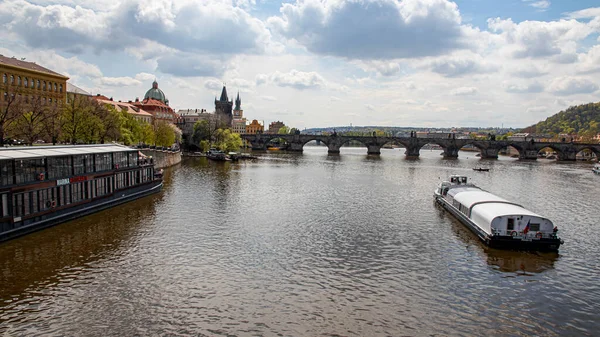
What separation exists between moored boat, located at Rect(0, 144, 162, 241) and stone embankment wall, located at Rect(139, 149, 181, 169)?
31.4 metres

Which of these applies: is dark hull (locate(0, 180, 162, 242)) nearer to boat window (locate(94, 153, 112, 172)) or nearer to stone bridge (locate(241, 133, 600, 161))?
boat window (locate(94, 153, 112, 172))

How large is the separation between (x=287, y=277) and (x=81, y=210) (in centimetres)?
2309

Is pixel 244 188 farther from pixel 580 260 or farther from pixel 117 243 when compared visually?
pixel 580 260

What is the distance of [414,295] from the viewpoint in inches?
969

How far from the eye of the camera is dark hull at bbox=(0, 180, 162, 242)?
105 feet

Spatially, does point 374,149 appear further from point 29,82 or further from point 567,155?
point 29,82

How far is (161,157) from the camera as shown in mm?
88312

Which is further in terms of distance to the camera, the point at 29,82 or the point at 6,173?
the point at 29,82

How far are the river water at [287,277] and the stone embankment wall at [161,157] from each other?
37.8 meters

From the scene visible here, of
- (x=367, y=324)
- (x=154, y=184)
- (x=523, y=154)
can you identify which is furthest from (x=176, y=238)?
(x=523, y=154)

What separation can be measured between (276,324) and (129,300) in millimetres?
7856

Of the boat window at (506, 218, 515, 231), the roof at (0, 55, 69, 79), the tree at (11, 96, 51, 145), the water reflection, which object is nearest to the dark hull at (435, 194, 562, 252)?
the boat window at (506, 218, 515, 231)

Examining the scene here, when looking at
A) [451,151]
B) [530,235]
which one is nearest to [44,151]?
[530,235]

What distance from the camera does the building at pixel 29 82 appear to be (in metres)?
83.7
